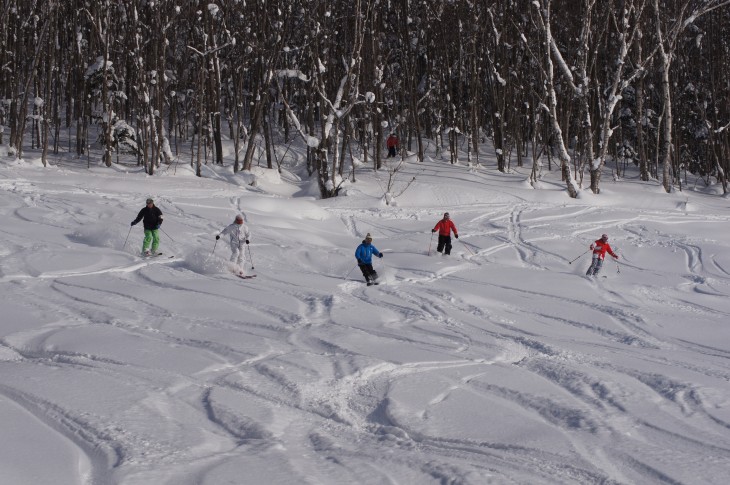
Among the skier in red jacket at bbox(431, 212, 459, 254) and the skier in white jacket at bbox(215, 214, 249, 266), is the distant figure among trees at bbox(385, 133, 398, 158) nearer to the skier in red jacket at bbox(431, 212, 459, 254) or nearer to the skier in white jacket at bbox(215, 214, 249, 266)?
the skier in red jacket at bbox(431, 212, 459, 254)

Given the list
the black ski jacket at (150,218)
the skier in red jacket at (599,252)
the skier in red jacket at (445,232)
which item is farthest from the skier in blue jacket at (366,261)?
the skier in red jacket at (599,252)

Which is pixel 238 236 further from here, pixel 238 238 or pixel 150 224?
pixel 150 224

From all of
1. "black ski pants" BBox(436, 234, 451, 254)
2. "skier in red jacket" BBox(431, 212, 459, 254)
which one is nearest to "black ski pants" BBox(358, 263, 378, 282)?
"skier in red jacket" BBox(431, 212, 459, 254)

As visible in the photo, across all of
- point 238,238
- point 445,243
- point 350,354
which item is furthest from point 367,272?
point 350,354

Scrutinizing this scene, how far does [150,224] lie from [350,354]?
8308 mm

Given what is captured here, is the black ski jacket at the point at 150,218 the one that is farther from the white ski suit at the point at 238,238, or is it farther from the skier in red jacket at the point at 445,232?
the skier in red jacket at the point at 445,232

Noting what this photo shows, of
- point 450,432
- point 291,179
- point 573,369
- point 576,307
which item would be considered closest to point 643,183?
point 291,179

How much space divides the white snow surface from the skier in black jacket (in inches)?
15.4

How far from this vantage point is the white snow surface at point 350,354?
5.95 m

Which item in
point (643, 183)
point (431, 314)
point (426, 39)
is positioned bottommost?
point (431, 314)

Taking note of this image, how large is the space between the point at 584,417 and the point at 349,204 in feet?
58.5

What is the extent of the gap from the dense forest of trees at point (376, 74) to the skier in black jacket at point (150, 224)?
980 centimetres

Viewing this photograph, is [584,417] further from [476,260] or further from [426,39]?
[426,39]

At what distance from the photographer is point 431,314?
12.0 meters
